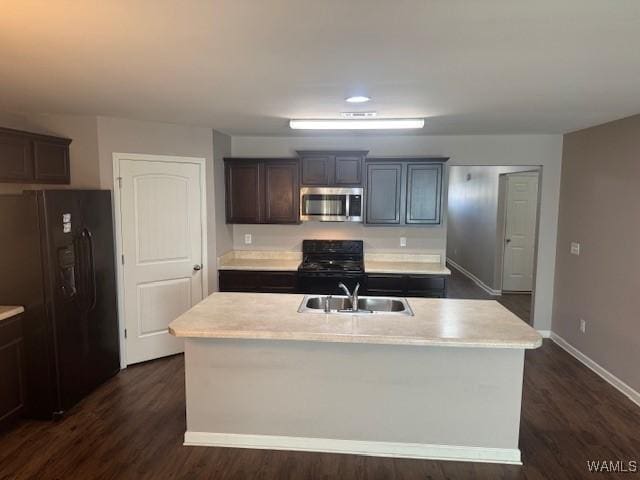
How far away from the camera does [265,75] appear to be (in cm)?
246

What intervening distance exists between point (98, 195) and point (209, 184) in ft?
3.85

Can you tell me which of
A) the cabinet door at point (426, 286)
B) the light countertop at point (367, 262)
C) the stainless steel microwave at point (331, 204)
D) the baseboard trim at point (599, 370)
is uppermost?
the stainless steel microwave at point (331, 204)

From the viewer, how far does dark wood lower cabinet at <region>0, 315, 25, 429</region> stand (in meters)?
2.94

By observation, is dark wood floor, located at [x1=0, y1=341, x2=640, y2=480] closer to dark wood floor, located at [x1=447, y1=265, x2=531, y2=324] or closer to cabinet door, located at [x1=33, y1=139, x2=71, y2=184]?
cabinet door, located at [x1=33, y1=139, x2=71, y2=184]

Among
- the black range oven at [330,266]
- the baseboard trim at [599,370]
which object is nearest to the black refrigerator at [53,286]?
the black range oven at [330,266]

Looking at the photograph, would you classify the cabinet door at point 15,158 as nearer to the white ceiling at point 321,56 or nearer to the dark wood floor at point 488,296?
the white ceiling at point 321,56

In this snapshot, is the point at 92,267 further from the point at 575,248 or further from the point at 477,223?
the point at 477,223

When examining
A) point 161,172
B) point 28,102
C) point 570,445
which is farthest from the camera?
point 161,172

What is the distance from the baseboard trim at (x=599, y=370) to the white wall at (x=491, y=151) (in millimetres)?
316

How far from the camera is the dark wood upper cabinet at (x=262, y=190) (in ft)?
16.0

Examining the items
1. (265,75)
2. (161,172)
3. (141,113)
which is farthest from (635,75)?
(161,172)

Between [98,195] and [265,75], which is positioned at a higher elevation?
[265,75]

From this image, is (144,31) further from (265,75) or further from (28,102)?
(28,102)

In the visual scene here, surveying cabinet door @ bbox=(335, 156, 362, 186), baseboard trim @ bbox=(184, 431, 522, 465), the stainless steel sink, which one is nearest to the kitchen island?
baseboard trim @ bbox=(184, 431, 522, 465)
